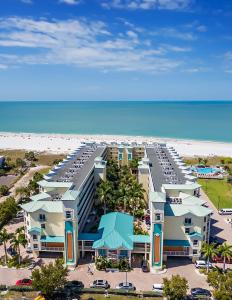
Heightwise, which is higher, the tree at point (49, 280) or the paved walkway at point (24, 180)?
the paved walkway at point (24, 180)

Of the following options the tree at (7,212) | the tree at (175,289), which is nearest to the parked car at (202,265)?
the tree at (175,289)

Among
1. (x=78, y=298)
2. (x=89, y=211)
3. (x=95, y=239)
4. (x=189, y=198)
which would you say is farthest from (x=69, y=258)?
(x=189, y=198)

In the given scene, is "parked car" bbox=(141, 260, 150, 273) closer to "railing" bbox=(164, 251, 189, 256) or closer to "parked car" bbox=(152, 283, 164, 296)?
"railing" bbox=(164, 251, 189, 256)

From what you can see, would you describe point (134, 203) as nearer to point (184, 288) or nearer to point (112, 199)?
point (112, 199)

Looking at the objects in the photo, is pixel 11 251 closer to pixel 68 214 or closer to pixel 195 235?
pixel 68 214

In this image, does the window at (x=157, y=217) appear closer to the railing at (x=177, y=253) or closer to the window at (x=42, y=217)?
the railing at (x=177, y=253)

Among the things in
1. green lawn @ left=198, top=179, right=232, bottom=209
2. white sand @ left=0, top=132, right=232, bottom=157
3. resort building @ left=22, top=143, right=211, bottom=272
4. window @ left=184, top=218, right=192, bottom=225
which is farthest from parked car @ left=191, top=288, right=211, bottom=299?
white sand @ left=0, top=132, right=232, bottom=157

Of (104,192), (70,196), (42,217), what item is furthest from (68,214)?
(104,192)
